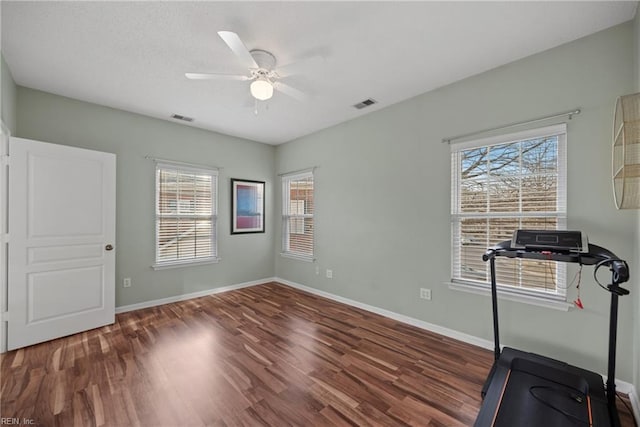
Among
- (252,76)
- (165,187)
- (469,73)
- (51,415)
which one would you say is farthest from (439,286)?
(165,187)

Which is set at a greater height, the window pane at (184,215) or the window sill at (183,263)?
the window pane at (184,215)

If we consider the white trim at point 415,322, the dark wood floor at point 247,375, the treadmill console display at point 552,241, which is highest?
the treadmill console display at point 552,241

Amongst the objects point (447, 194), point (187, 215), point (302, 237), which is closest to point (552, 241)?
point (447, 194)

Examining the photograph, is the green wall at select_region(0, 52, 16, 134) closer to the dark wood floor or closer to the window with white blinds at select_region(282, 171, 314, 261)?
the dark wood floor

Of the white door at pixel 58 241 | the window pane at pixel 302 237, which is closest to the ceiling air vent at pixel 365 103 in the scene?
the window pane at pixel 302 237

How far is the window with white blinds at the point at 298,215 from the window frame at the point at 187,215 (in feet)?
4.17

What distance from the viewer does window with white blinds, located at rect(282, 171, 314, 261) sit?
4.80m

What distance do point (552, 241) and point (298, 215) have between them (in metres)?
3.71

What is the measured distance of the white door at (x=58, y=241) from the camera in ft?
8.91

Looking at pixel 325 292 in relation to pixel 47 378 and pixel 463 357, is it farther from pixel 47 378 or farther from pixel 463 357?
pixel 47 378

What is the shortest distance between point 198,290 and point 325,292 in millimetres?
2072

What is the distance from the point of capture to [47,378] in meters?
2.20

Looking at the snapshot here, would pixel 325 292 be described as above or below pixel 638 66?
below

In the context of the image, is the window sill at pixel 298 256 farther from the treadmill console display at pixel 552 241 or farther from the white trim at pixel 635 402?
the white trim at pixel 635 402
